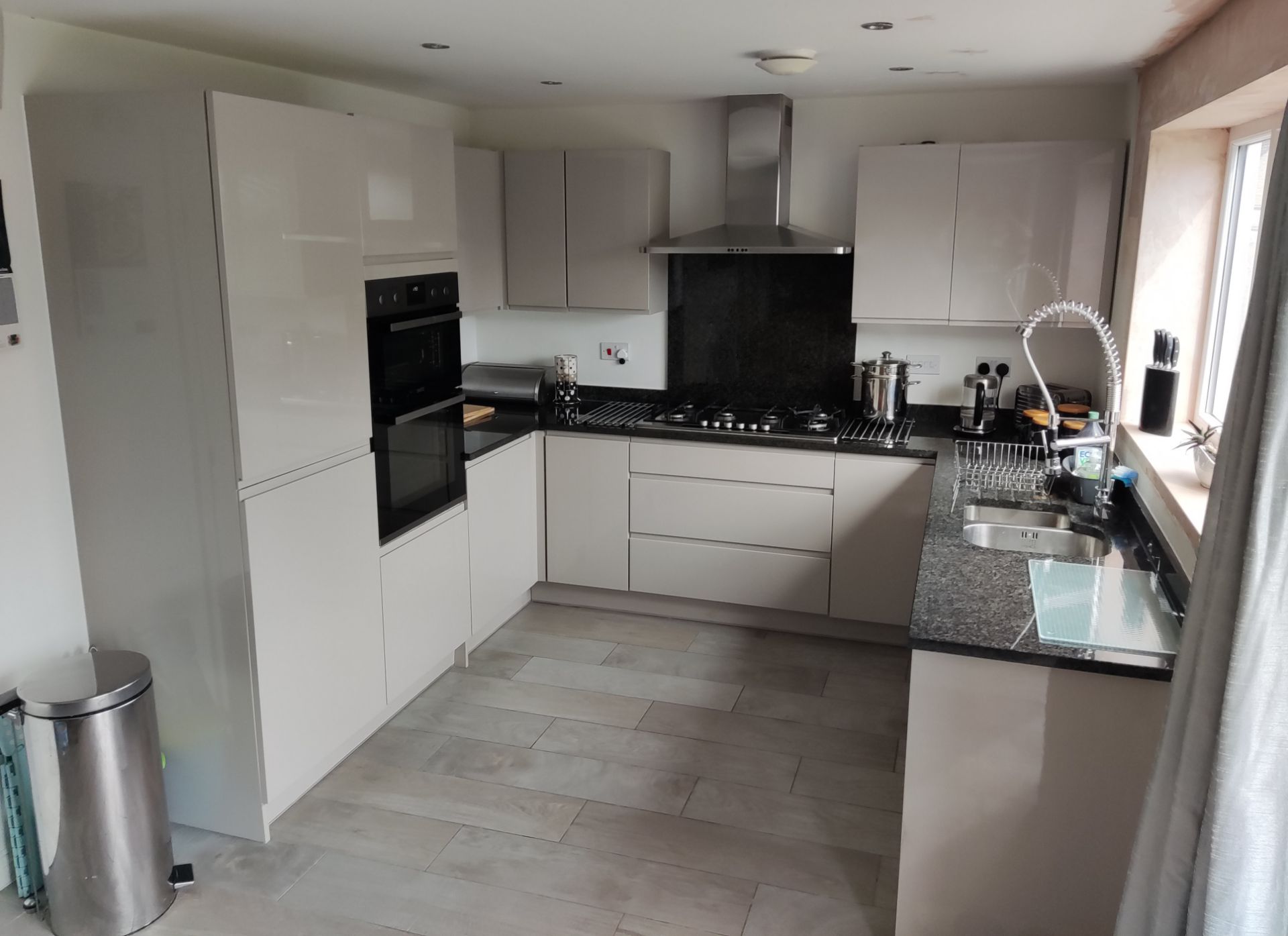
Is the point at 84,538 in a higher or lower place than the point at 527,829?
higher

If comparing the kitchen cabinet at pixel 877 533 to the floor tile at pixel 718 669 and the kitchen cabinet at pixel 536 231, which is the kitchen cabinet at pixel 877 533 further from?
the kitchen cabinet at pixel 536 231

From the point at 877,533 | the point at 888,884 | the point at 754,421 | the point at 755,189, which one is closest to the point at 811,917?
the point at 888,884

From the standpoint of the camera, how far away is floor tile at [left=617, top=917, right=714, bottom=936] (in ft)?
8.07

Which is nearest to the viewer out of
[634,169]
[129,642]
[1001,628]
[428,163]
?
[1001,628]

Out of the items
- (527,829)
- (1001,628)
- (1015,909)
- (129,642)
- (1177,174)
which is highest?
(1177,174)

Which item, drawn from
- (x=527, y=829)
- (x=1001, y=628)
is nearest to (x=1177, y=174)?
(x=1001, y=628)

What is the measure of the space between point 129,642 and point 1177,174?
11.4 feet

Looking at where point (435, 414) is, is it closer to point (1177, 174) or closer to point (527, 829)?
point (527, 829)

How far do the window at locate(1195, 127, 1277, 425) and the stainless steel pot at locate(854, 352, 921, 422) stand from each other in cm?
118

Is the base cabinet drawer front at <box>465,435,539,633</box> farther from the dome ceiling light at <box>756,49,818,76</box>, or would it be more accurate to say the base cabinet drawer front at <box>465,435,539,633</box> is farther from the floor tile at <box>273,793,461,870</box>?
the dome ceiling light at <box>756,49,818,76</box>

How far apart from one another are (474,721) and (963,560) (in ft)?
5.89

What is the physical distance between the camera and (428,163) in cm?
336

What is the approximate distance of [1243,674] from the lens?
146 centimetres

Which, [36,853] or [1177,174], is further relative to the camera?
[1177,174]
